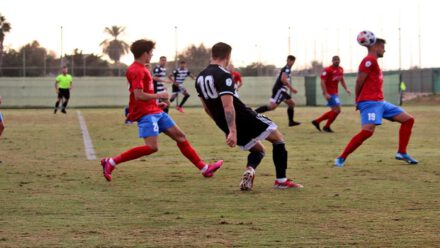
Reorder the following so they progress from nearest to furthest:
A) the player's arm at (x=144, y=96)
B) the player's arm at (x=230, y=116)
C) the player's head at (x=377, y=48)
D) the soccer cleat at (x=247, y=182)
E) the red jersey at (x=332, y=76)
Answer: the player's arm at (x=230, y=116)
the soccer cleat at (x=247, y=182)
the player's arm at (x=144, y=96)
the player's head at (x=377, y=48)
the red jersey at (x=332, y=76)

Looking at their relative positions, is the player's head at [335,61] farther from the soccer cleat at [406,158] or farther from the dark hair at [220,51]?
the dark hair at [220,51]

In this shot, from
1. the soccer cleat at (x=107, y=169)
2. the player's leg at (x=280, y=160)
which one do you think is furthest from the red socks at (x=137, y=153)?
the player's leg at (x=280, y=160)

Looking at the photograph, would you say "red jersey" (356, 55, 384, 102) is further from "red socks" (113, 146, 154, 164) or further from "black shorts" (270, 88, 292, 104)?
"black shorts" (270, 88, 292, 104)

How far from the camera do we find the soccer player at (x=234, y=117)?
920cm

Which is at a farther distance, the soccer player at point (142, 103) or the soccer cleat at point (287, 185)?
the soccer player at point (142, 103)

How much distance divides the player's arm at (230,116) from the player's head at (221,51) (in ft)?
1.46

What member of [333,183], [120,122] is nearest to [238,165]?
[333,183]

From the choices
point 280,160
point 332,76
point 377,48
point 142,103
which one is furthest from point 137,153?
point 332,76

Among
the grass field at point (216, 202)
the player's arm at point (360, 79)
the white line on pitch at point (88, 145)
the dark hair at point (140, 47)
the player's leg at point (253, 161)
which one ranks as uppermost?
the dark hair at point (140, 47)

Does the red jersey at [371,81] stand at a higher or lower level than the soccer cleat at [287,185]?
higher

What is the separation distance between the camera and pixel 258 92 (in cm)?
4988

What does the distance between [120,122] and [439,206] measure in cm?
1885

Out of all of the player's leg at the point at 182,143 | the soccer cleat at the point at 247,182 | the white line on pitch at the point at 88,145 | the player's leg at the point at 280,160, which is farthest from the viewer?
the white line on pitch at the point at 88,145

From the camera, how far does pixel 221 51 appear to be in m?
9.34
